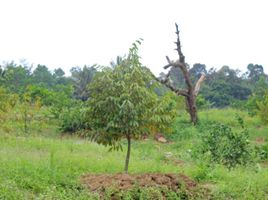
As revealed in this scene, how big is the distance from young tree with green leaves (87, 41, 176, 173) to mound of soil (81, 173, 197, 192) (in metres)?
1.05

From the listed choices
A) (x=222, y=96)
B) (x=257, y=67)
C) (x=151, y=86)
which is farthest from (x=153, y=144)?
(x=257, y=67)

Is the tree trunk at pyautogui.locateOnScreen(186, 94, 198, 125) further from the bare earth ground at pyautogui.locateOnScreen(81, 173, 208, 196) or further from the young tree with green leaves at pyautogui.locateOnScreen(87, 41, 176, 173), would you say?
the bare earth ground at pyautogui.locateOnScreen(81, 173, 208, 196)

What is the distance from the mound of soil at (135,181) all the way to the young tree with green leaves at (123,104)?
105cm

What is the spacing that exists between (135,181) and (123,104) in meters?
1.60

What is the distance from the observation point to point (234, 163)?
1198 cm

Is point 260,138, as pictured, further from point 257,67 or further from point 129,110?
point 257,67

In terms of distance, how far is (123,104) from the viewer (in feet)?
28.9

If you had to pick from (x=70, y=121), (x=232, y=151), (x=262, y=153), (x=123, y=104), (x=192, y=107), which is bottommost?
(x=262, y=153)

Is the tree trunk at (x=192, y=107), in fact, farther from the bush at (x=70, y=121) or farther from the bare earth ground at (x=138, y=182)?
the bare earth ground at (x=138, y=182)

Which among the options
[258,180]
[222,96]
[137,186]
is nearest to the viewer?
[137,186]

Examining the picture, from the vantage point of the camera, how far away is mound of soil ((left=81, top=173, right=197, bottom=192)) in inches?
309

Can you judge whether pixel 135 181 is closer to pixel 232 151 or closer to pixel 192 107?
pixel 232 151

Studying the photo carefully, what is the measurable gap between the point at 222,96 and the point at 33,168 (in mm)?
33009

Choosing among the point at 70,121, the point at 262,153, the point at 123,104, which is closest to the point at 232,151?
the point at 262,153
